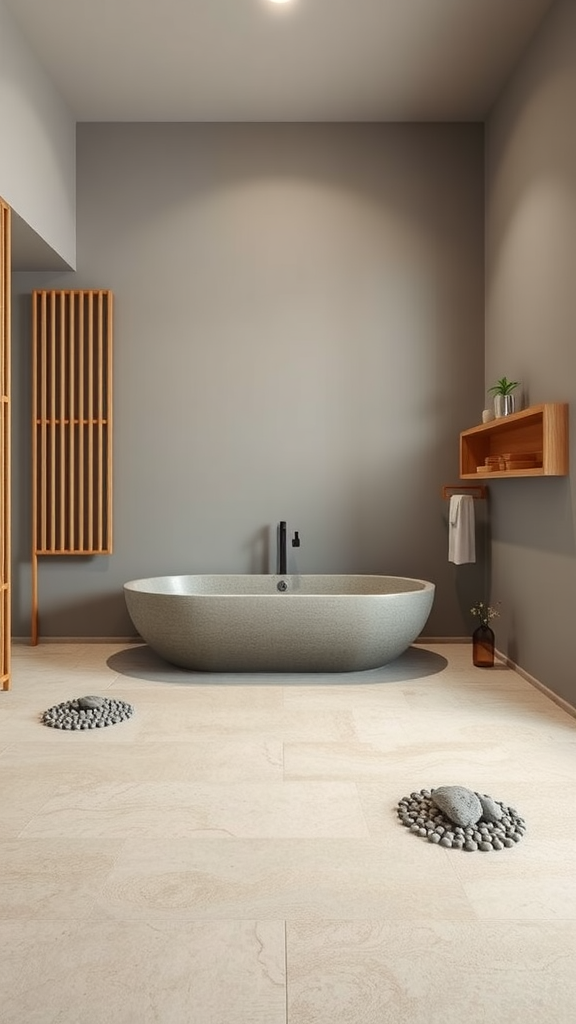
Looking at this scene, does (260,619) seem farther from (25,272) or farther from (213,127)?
(213,127)

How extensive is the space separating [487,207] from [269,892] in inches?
173

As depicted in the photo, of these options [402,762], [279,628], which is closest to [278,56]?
[279,628]

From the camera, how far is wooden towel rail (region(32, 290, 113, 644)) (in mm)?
5098

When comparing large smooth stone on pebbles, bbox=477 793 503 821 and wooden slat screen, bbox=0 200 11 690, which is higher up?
wooden slat screen, bbox=0 200 11 690

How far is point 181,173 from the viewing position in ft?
16.9

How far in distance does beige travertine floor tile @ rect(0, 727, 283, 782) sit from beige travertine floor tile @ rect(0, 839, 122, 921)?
417 mm

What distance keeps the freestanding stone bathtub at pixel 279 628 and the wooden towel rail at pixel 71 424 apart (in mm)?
917

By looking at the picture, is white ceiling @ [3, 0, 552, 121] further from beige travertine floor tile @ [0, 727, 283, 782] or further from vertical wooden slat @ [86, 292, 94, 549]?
beige travertine floor tile @ [0, 727, 283, 782]

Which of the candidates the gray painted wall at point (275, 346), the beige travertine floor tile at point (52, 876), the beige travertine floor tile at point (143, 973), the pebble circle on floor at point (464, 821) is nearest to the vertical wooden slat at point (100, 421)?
the gray painted wall at point (275, 346)

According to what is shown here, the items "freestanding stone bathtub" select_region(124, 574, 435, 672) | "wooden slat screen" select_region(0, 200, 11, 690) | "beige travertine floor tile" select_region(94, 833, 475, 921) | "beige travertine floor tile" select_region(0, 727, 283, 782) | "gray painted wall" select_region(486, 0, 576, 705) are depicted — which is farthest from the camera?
"freestanding stone bathtub" select_region(124, 574, 435, 672)

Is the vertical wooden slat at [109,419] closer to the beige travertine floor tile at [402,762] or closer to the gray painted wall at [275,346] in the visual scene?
the gray painted wall at [275,346]

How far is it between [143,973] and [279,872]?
514mm

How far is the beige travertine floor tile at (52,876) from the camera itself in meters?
1.90

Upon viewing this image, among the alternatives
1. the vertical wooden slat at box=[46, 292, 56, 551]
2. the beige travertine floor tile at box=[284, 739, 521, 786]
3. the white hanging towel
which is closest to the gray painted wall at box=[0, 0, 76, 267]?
the vertical wooden slat at box=[46, 292, 56, 551]
